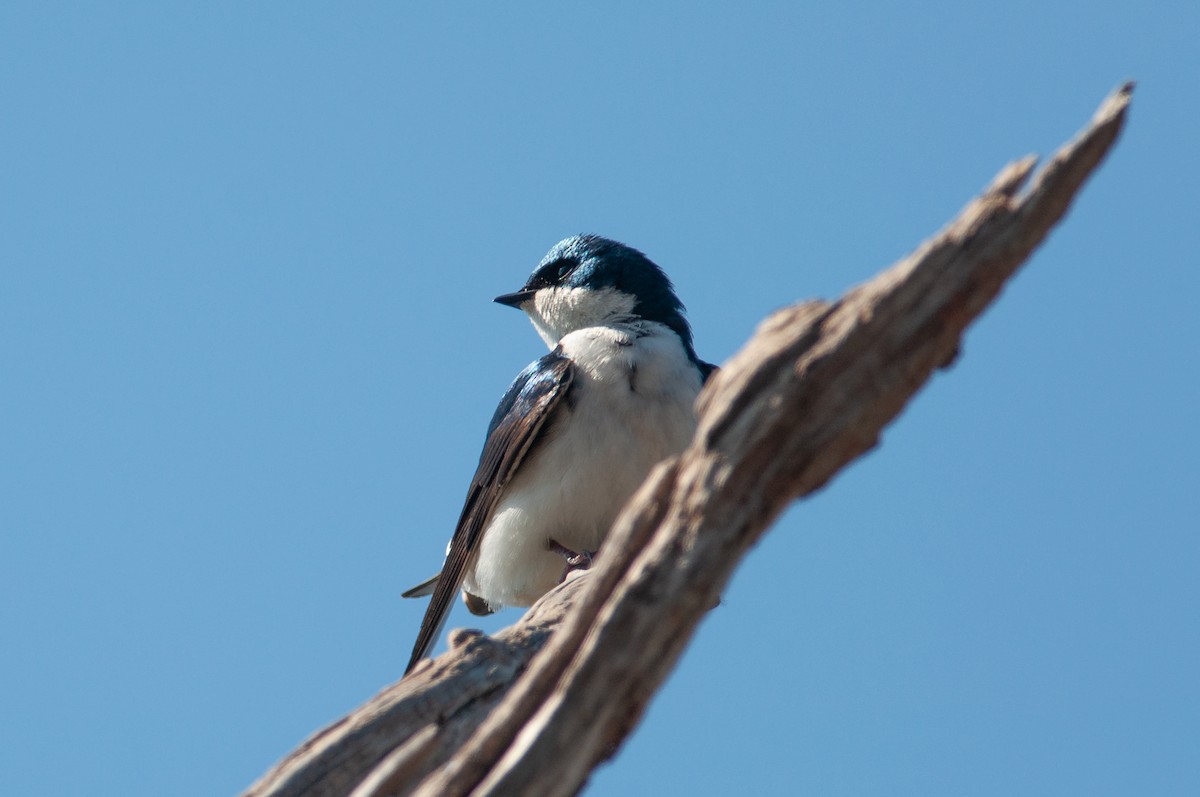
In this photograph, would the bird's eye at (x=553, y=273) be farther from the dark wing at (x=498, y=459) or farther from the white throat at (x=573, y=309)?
the dark wing at (x=498, y=459)

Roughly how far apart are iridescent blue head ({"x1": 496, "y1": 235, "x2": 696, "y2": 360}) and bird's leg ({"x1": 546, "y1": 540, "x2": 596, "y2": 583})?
49.4 inches

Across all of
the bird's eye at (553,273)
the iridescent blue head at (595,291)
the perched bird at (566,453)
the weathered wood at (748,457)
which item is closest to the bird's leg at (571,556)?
the perched bird at (566,453)

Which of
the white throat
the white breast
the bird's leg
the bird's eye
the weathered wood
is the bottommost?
the weathered wood

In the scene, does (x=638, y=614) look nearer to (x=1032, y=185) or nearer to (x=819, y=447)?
(x=819, y=447)

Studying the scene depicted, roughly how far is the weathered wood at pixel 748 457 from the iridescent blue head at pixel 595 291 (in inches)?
176

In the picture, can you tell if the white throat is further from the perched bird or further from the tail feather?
the tail feather

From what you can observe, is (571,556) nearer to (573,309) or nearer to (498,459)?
(498,459)

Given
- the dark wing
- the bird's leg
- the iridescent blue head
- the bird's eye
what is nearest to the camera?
the bird's leg

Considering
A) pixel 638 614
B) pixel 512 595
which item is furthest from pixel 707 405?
pixel 512 595

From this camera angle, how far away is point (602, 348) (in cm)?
769

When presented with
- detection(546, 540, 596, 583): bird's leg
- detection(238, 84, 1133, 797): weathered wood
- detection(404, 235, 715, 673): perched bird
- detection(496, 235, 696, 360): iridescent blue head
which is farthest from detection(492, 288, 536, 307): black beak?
detection(238, 84, 1133, 797): weathered wood

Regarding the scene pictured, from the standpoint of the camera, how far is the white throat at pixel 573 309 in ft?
27.5

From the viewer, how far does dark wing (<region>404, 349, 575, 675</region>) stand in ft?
24.4

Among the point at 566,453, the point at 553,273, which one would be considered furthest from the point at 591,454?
the point at 553,273
